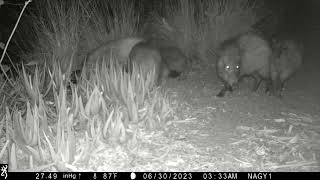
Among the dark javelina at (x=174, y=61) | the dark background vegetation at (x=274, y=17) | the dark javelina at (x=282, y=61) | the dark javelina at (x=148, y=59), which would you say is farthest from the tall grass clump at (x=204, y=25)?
the dark javelina at (x=282, y=61)

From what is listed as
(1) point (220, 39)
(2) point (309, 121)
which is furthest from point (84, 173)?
(1) point (220, 39)

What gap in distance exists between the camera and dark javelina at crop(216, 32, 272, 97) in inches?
183

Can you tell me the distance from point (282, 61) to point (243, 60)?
449 millimetres

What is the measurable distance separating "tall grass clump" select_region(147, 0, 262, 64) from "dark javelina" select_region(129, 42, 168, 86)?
1.28 metres

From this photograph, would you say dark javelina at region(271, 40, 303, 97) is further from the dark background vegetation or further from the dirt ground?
the dark background vegetation

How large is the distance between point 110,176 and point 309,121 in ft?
7.07

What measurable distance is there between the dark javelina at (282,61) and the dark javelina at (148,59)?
1.32m

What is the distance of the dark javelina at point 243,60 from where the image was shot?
4648 mm

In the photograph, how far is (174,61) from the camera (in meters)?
5.00

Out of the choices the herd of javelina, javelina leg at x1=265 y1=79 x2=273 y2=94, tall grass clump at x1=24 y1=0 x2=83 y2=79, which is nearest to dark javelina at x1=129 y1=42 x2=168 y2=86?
the herd of javelina

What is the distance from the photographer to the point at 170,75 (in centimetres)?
507

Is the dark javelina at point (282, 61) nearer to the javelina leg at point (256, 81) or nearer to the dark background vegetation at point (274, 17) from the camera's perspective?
the javelina leg at point (256, 81)

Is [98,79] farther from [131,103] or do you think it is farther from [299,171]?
[299,171]

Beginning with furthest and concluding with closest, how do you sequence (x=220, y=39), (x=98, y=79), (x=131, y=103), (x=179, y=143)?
(x=220, y=39) < (x=98, y=79) < (x=131, y=103) < (x=179, y=143)
